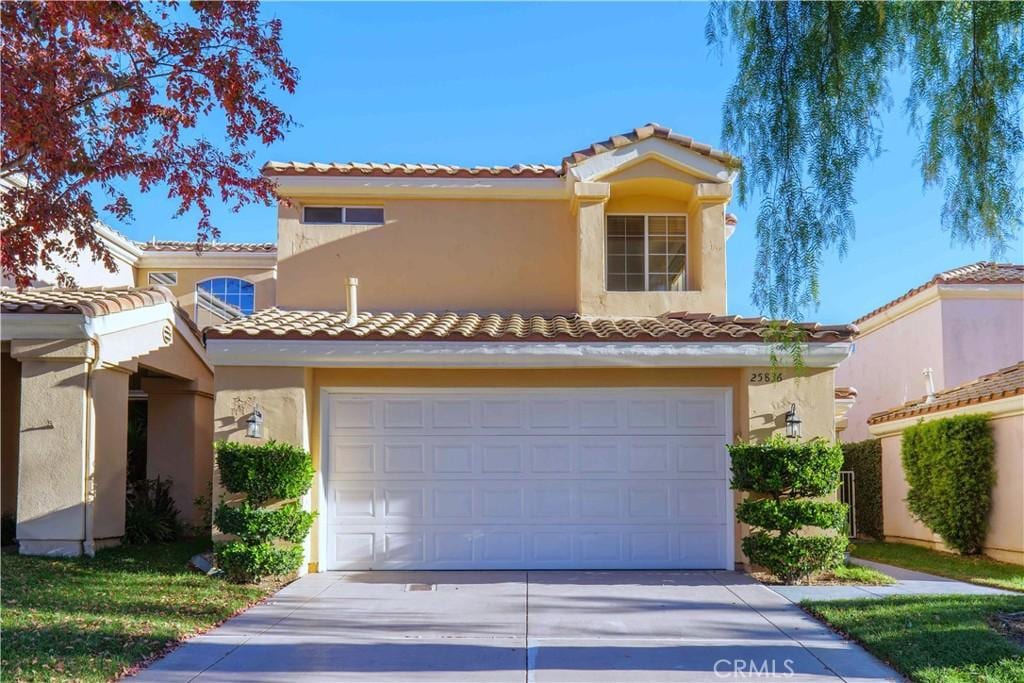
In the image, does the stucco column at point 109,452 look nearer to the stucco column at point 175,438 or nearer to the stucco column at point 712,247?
the stucco column at point 175,438

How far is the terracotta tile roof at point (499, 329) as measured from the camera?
12117 millimetres

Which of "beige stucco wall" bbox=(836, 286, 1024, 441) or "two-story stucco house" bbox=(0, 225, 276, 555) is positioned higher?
"beige stucco wall" bbox=(836, 286, 1024, 441)

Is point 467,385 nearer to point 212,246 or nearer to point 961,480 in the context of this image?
point 961,480

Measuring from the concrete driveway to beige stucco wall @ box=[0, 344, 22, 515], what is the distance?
592 centimetres

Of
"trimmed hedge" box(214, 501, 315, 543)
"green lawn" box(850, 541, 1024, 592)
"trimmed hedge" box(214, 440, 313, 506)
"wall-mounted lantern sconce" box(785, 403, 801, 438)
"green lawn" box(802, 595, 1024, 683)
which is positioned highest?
"wall-mounted lantern sconce" box(785, 403, 801, 438)

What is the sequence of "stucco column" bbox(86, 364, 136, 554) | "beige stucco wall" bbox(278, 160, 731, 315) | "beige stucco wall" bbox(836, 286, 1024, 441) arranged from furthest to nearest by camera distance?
1. "beige stucco wall" bbox(836, 286, 1024, 441)
2. "beige stucco wall" bbox(278, 160, 731, 315)
3. "stucco column" bbox(86, 364, 136, 554)

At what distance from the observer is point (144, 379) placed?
16391 mm

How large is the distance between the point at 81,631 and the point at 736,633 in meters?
5.60

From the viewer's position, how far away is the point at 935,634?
8.09m

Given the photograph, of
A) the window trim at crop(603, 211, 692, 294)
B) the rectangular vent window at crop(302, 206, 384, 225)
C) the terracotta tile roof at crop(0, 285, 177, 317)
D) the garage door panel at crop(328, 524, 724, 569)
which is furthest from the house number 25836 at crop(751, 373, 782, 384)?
the terracotta tile roof at crop(0, 285, 177, 317)

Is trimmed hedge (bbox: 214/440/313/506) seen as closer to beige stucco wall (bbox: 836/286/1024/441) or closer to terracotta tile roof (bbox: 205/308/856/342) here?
terracotta tile roof (bbox: 205/308/856/342)

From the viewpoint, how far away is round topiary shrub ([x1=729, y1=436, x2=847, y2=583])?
37.3 feet

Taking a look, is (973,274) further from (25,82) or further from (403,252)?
(25,82)

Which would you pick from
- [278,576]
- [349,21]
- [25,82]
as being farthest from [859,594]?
[25,82]
